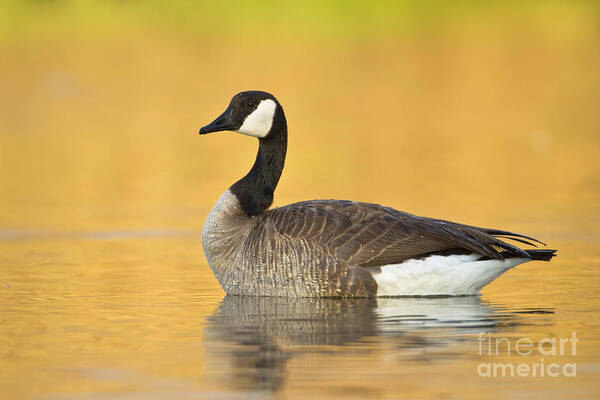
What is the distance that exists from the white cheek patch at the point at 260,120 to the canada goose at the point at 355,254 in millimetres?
1004

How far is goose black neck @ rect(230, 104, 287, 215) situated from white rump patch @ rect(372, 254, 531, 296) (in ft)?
5.65

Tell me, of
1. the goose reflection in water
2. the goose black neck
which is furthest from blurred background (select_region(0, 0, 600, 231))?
the goose reflection in water

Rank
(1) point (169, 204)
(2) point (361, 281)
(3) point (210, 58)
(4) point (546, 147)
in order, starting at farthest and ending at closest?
(3) point (210, 58)
(4) point (546, 147)
(1) point (169, 204)
(2) point (361, 281)

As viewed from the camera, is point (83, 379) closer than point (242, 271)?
Yes

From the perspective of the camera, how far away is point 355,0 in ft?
146

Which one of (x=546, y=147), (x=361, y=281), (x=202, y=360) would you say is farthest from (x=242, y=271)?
(x=546, y=147)

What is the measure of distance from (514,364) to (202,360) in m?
2.08

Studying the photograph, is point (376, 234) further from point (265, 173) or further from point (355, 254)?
point (265, 173)

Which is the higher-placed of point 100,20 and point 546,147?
point 100,20

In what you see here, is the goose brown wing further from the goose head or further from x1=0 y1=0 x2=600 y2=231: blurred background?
x1=0 y1=0 x2=600 y2=231: blurred background

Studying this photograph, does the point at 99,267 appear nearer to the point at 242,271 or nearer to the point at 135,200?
the point at 242,271

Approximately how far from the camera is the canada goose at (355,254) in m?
10.2

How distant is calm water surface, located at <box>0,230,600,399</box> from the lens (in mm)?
6754

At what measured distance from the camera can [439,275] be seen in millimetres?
10273
